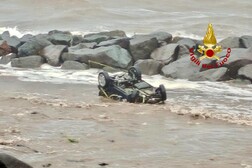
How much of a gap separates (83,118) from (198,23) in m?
17.1

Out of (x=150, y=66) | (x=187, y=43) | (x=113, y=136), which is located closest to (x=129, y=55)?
(x=150, y=66)

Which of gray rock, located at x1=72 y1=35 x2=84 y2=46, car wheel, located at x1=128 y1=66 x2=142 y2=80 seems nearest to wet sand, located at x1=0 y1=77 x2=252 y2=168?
car wheel, located at x1=128 y1=66 x2=142 y2=80

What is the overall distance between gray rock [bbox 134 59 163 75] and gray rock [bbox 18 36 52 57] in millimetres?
3663

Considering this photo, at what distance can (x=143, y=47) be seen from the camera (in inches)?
622

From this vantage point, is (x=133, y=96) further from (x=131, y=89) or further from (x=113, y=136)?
(x=113, y=136)

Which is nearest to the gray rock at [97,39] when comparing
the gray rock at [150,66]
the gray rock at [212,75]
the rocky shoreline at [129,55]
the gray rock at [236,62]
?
the rocky shoreline at [129,55]

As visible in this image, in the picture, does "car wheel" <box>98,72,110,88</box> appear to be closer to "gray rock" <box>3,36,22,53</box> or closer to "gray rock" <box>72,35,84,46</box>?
"gray rock" <box>3,36,22,53</box>

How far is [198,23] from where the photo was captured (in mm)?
24672

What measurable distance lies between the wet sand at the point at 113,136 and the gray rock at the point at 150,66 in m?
4.11

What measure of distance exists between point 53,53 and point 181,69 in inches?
165

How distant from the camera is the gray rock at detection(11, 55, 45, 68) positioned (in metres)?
15.3

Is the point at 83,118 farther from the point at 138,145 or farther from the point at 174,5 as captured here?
the point at 174,5

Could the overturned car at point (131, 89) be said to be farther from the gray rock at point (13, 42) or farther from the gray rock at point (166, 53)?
the gray rock at point (13, 42)

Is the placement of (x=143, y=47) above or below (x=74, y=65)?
above
